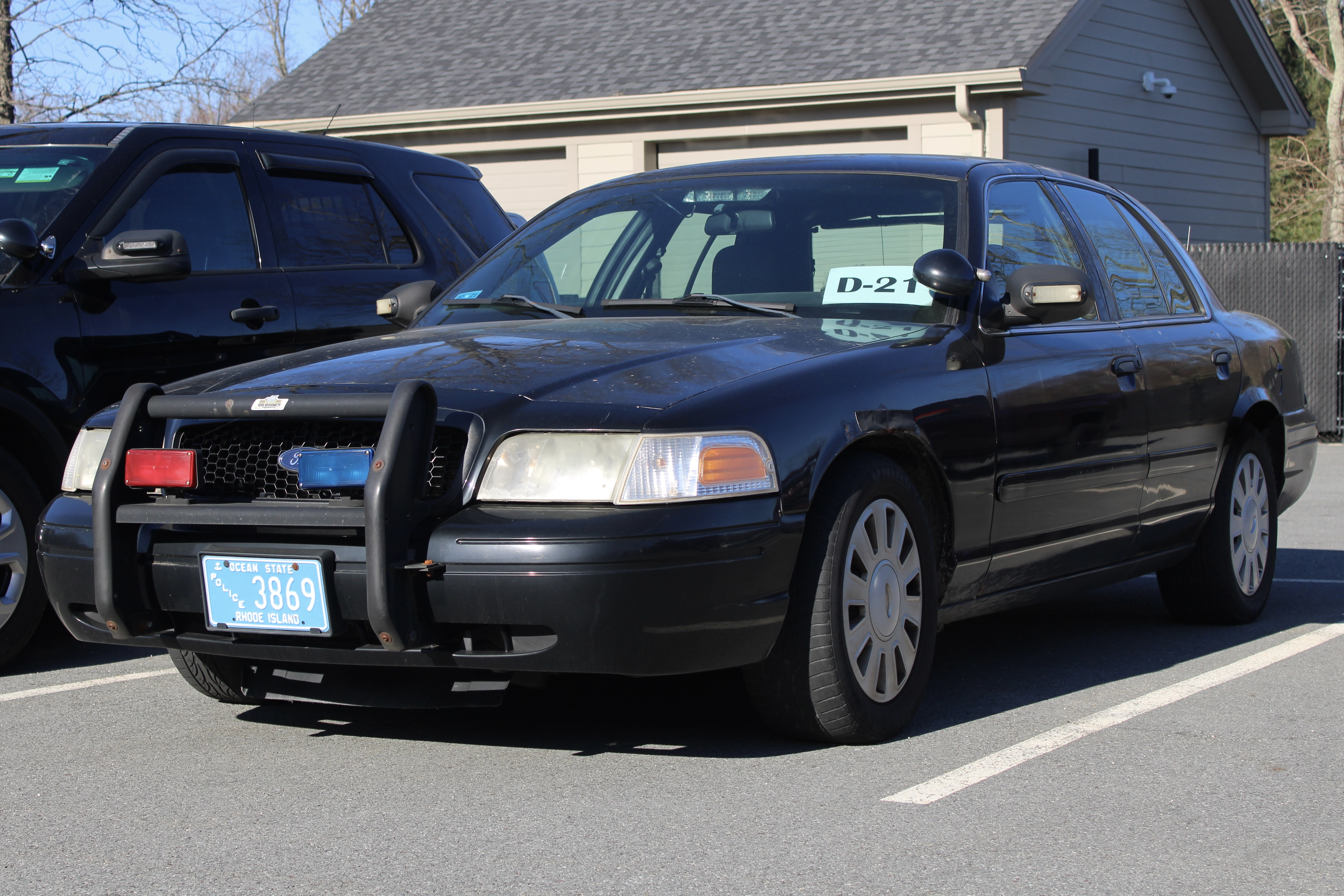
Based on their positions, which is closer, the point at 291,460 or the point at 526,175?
the point at 291,460

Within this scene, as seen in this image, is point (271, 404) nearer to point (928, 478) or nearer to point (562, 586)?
point (562, 586)

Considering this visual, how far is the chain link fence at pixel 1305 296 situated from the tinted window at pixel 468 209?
1005cm

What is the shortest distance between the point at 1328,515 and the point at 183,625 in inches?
324

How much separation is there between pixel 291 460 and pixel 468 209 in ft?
13.0

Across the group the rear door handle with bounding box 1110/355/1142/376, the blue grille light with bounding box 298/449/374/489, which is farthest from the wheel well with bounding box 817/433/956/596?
the blue grille light with bounding box 298/449/374/489

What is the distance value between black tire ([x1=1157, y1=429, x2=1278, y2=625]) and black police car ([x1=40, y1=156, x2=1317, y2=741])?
1.78ft

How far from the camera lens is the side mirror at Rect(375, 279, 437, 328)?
581cm

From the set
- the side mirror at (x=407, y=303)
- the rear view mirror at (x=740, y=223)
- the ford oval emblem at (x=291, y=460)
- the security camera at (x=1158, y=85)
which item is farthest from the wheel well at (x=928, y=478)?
the security camera at (x=1158, y=85)

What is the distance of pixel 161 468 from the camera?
13.6ft

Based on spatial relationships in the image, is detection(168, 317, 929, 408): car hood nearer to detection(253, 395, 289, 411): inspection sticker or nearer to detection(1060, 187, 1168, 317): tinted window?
detection(253, 395, 289, 411): inspection sticker

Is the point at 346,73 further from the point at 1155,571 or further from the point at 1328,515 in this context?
the point at 1155,571

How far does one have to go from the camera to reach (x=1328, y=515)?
411 inches

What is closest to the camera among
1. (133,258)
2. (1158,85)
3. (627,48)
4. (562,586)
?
(562,586)

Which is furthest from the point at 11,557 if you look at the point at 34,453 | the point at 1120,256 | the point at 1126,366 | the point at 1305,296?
the point at 1305,296
